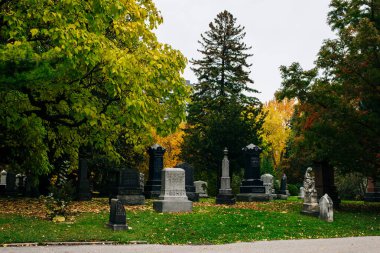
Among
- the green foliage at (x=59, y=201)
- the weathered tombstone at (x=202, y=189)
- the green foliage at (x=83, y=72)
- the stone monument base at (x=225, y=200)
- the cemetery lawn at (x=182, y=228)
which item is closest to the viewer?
the cemetery lawn at (x=182, y=228)

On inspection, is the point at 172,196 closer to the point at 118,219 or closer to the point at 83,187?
the point at 118,219

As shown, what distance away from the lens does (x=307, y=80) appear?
1952cm

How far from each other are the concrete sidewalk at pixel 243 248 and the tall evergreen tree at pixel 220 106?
21354 mm

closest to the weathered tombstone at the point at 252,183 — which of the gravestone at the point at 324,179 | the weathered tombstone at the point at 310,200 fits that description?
the gravestone at the point at 324,179

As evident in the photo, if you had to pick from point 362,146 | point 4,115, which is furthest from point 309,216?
point 4,115

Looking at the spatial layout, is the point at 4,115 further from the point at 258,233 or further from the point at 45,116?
the point at 258,233

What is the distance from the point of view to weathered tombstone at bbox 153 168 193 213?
16197 mm

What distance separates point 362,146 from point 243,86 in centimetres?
2704

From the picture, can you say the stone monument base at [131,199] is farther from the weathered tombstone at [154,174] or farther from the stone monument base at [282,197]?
the stone monument base at [282,197]

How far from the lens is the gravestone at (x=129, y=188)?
59.7 ft

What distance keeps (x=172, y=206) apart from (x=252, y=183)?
32.3 ft

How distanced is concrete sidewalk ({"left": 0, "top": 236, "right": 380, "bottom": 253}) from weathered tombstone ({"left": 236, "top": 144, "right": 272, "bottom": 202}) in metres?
13.4

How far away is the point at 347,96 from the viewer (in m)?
17.9

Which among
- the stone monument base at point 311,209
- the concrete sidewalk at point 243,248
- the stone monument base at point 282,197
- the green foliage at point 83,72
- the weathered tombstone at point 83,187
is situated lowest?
the concrete sidewalk at point 243,248
